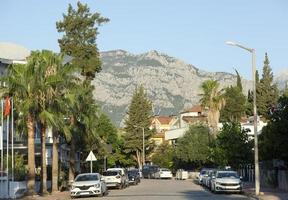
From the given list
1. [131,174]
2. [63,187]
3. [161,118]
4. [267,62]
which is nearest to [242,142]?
[131,174]

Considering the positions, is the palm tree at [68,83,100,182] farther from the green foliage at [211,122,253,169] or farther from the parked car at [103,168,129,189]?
the green foliage at [211,122,253,169]

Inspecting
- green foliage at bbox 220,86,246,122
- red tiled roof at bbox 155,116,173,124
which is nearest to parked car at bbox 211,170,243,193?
green foliage at bbox 220,86,246,122

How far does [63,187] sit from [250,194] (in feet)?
55.5

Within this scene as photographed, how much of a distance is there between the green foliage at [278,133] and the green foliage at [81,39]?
22.7 m

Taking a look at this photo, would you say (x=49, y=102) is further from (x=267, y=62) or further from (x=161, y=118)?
(x=161, y=118)

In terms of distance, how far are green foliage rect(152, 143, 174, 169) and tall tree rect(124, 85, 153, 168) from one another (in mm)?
2445

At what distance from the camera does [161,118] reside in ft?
584

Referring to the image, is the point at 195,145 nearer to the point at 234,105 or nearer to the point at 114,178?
the point at 234,105

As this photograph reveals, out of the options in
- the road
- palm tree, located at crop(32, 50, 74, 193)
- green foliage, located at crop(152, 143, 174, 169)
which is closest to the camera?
the road

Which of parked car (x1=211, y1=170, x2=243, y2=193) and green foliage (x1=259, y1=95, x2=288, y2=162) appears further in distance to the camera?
green foliage (x1=259, y1=95, x2=288, y2=162)

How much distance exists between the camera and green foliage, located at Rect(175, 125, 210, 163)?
87.2m

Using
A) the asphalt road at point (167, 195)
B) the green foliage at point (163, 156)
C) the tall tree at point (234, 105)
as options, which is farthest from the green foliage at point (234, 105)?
the asphalt road at point (167, 195)

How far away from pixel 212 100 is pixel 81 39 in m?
30.4

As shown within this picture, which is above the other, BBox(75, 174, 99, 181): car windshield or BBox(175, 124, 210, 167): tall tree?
BBox(175, 124, 210, 167): tall tree
